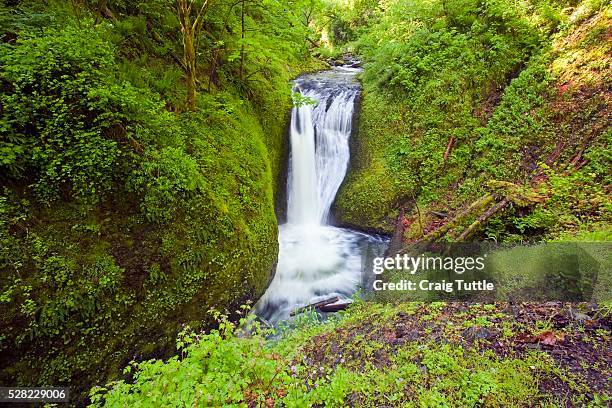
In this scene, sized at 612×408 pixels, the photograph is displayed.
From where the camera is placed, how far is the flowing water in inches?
251

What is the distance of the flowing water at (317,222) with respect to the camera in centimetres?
638

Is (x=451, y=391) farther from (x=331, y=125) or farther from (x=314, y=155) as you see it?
(x=331, y=125)

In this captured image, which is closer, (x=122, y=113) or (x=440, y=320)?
(x=440, y=320)

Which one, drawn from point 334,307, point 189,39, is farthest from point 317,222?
point 189,39

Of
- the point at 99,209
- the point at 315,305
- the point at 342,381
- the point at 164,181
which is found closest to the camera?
the point at 342,381

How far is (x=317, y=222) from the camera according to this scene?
29.2 feet

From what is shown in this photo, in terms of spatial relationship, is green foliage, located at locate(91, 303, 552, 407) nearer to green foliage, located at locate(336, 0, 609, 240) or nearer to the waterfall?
green foliage, located at locate(336, 0, 609, 240)

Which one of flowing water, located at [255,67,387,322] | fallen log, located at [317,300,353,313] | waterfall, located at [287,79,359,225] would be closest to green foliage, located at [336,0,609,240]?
waterfall, located at [287,79,359,225]

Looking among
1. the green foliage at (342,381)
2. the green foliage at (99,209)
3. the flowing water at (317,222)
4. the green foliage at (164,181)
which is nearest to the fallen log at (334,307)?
the flowing water at (317,222)

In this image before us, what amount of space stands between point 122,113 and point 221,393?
3533mm

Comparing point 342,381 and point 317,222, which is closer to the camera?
point 342,381

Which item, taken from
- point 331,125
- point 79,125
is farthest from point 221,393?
point 331,125

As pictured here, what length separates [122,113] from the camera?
4125mm

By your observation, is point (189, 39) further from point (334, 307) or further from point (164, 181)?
point (334, 307)
